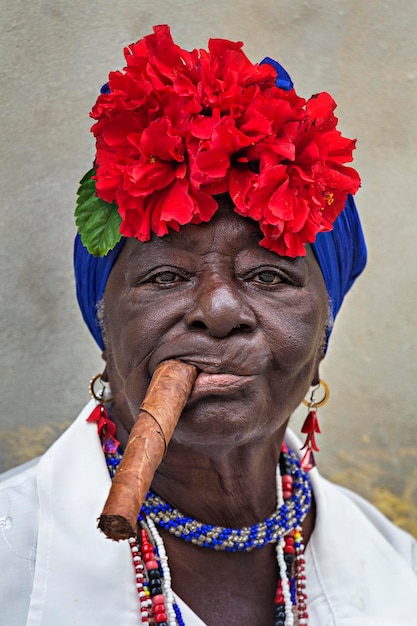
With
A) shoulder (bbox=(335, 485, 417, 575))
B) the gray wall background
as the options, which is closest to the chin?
shoulder (bbox=(335, 485, 417, 575))

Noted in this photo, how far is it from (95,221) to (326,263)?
0.60 metres

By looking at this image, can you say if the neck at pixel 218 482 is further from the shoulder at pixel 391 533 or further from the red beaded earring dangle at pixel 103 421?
the shoulder at pixel 391 533

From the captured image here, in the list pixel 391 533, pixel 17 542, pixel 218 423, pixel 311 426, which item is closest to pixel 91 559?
pixel 17 542

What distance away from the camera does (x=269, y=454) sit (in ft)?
8.91

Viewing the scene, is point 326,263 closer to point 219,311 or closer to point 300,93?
point 219,311

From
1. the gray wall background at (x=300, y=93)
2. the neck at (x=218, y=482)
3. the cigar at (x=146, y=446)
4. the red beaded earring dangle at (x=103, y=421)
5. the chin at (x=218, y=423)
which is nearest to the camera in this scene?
the cigar at (x=146, y=446)

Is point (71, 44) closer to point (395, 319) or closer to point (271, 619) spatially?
point (395, 319)

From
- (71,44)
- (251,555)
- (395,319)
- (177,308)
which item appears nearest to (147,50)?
(177,308)

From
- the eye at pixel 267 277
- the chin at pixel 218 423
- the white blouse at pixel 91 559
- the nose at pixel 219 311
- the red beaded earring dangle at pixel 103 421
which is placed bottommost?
the white blouse at pixel 91 559

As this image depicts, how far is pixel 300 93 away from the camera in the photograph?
352cm

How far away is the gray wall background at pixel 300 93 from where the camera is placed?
3.24m

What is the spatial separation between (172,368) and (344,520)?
3.25ft

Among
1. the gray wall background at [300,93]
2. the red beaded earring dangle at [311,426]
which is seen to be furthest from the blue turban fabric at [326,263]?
Answer: the gray wall background at [300,93]

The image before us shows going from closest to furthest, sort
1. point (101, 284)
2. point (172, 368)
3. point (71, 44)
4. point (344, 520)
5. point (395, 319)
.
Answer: point (172, 368) < point (101, 284) < point (344, 520) < point (71, 44) < point (395, 319)
